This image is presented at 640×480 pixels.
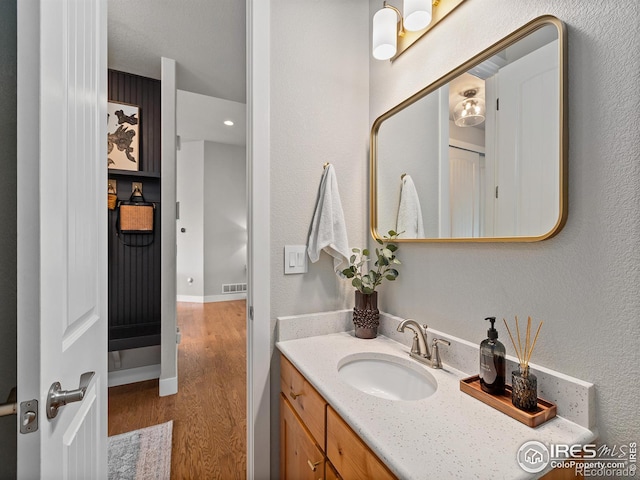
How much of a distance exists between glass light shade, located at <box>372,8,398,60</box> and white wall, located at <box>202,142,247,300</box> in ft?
15.0

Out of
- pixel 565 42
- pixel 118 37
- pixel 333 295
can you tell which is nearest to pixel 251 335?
pixel 333 295

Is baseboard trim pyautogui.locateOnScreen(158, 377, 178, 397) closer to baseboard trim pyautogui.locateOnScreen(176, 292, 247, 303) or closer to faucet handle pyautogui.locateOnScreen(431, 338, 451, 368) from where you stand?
faucet handle pyautogui.locateOnScreen(431, 338, 451, 368)

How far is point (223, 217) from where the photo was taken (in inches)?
228

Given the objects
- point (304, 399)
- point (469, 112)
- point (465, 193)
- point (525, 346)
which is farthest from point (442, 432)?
point (469, 112)

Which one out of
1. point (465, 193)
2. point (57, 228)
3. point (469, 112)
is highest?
point (469, 112)

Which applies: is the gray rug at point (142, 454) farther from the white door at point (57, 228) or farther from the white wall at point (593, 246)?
the white wall at point (593, 246)

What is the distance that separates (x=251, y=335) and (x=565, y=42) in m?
1.40

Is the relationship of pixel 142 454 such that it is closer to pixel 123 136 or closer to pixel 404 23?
pixel 123 136

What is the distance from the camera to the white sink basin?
3.48ft

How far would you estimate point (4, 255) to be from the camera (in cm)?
76

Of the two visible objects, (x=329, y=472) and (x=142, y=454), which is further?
(x=142, y=454)

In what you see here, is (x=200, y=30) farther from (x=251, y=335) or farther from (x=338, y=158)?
(x=251, y=335)

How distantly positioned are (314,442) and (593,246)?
0.94 meters

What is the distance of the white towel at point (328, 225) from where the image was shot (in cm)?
136
